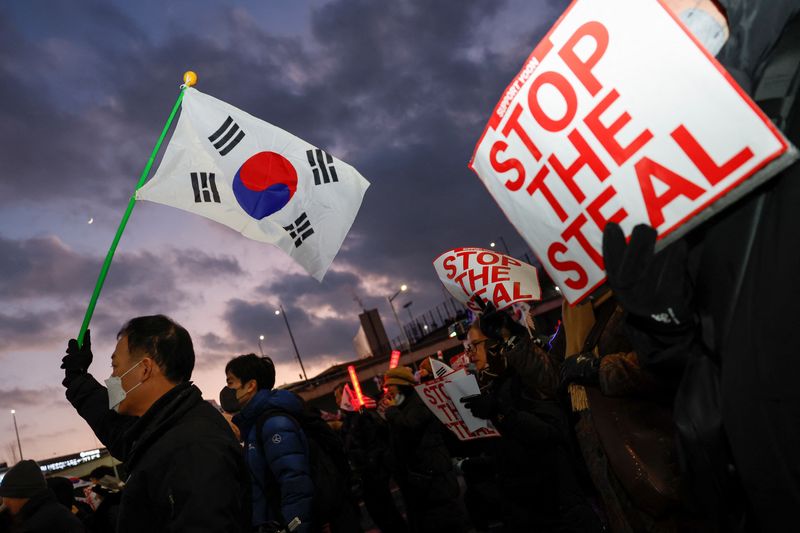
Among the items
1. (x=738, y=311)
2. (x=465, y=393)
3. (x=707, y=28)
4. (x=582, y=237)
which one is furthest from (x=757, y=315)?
(x=465, y=393)

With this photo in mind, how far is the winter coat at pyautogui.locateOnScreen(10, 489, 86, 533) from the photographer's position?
4418 mm

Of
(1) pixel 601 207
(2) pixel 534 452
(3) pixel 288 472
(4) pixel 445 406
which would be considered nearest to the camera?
(1) pixel 601 207

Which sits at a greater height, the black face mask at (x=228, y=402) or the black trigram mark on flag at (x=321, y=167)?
the black trigram mark on flag at (x=321, y=167)

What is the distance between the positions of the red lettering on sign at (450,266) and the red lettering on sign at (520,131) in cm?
365

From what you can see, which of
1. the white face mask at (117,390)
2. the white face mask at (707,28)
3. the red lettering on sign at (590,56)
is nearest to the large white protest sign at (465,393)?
the white face mask at (117,390)

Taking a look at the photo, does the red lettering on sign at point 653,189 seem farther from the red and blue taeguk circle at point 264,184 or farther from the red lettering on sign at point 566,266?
the red and blue taeguk circle at point 264,184

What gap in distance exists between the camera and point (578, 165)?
185 cm

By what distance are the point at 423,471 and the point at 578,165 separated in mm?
5351

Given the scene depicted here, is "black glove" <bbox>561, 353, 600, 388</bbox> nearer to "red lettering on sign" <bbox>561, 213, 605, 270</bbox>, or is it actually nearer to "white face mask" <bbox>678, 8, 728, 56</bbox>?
"red lettering on sign" <bbox>561, 213, 605, 270</bbox>

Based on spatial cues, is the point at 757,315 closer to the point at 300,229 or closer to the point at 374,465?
the point at 300,229

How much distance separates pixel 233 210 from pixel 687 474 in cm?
392

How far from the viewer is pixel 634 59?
1671 millimetres

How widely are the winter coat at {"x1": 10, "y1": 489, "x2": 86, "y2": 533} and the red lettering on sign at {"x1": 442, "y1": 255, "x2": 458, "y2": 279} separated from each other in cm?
421

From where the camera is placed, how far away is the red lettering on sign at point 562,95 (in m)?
1.85
